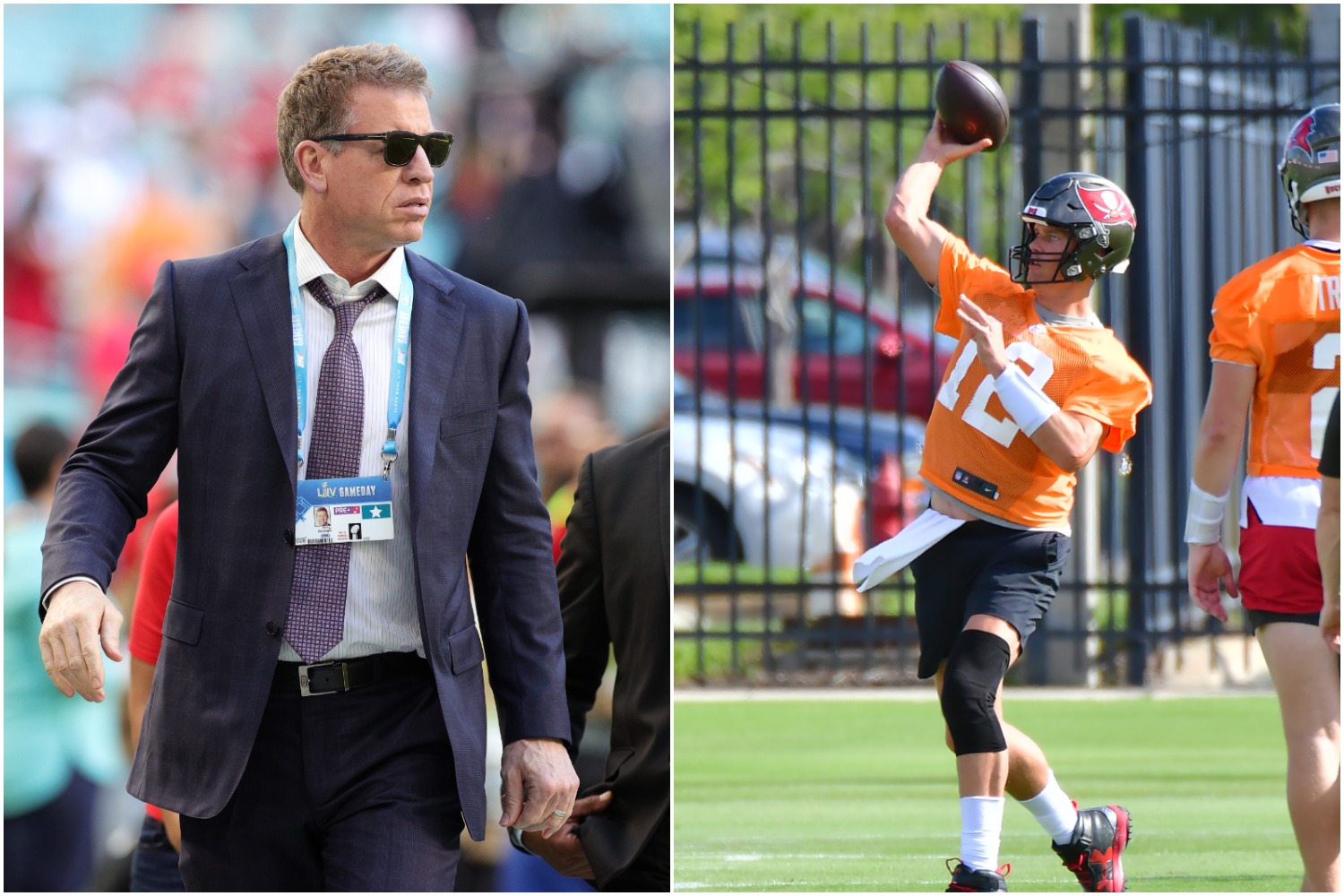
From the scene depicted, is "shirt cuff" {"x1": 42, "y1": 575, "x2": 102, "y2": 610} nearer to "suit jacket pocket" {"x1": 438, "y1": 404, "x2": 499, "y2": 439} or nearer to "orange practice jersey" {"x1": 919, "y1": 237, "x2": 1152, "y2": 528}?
"suit jacket pocket" {"x1": 438, "y1": 404, "x2": 499, "y2": 439}

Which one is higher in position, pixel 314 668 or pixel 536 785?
pixel 314 668

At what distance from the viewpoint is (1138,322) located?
11.0 meters

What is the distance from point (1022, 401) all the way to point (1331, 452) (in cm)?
103

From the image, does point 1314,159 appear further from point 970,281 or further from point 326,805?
point 326,805

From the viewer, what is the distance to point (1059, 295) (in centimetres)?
532

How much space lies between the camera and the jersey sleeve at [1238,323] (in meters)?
4.81

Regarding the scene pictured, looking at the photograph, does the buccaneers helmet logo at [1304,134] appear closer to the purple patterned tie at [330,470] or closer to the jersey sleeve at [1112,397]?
the jersey sleeve at [1112,397]

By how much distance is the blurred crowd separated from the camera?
596cm

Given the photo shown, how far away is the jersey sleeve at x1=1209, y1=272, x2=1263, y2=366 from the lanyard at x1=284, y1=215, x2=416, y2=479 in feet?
6.99

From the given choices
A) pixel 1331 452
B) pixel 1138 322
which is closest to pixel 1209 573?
pixel 1331 452

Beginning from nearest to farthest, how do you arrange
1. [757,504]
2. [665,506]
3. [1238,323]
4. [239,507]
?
[239,507] → [665,506] → [1238,323] → [757,504]

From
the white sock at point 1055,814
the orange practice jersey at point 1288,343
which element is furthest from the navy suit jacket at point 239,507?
the orange practice jersey at point 1288,343

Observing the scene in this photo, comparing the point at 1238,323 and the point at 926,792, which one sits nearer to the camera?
the point at 1238,323

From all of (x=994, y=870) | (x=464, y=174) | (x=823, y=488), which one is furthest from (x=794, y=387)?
(x=994, y=870)
